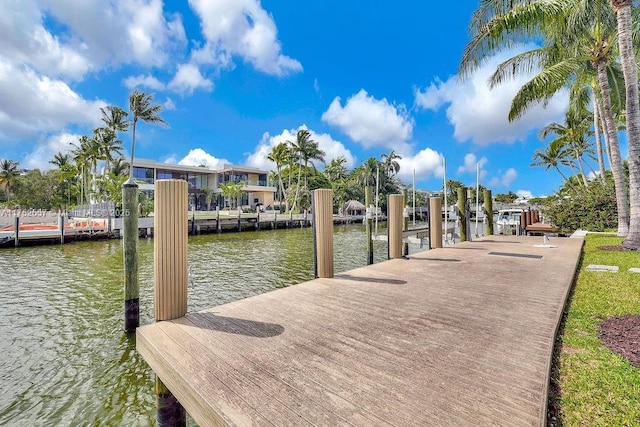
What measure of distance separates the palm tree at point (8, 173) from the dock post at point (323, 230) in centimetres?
5300

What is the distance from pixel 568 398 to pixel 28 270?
15.0m

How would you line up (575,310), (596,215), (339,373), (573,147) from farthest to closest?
1. (573,147)
2. (596,215)
3. (575,310)
4. (339,373)

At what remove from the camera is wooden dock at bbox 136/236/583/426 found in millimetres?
1911

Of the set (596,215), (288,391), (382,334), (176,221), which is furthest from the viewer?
(596,215)

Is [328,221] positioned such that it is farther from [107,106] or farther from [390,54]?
[107,106]

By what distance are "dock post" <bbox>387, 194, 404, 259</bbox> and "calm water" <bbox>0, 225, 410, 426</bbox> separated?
331cm

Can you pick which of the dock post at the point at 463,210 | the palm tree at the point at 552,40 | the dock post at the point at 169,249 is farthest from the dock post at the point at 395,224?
the palm tree at the point at 552,40

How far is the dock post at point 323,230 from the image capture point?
18.0ft

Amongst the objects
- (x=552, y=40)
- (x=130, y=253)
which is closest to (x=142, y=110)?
(x=130, y=253)

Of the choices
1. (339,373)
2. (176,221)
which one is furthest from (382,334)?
(176,221)

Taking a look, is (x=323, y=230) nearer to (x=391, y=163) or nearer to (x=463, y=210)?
(x=463, y=210)

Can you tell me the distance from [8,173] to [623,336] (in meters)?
58.1

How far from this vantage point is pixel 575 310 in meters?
4.09

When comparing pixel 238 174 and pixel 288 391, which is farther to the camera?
pixel 238 174
